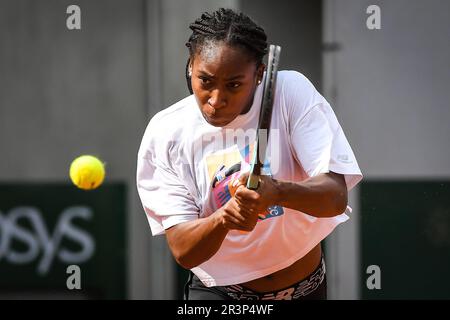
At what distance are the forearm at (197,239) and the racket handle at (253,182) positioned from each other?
24cm

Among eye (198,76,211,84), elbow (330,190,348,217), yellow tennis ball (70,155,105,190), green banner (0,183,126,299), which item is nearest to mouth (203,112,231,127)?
eye (198,76,211,84)

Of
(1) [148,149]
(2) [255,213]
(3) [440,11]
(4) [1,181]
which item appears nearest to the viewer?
(2) [255,213]

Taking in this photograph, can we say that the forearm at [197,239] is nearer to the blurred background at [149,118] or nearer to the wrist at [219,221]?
the wrist at [219,221]

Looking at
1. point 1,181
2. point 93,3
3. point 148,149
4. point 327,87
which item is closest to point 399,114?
point 327,87

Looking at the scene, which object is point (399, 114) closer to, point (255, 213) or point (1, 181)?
point (1, 181)

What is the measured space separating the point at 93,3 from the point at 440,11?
2.52 m

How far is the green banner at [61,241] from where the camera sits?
7031 mm

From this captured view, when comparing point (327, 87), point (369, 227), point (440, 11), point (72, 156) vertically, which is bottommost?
point (369, 227)

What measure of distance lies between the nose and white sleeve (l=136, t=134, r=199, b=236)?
0.38m

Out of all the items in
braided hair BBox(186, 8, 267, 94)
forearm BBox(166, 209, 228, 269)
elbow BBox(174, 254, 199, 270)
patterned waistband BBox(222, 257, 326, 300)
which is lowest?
patterned waistband BBox(222, 257, 326, 300)

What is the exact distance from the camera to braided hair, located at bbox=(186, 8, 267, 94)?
338cm

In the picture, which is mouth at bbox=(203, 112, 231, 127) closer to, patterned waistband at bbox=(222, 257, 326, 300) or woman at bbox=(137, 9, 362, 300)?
woman at bbox=(137, 9, 362, 300)

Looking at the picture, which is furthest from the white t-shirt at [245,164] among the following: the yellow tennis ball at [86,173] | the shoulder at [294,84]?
the yellow tennis ball at [86,173]

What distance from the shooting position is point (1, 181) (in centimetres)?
→ 716
